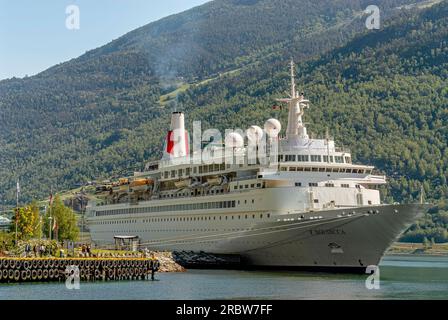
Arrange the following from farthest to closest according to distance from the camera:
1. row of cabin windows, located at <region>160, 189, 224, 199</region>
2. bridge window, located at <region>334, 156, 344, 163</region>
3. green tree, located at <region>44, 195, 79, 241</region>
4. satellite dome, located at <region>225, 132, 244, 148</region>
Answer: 1. green tree, located at <region>44, 195, 79, 241</region>
2. satellite dome, located at <region>225, 132, 244, 148</region>
3. row of cabin windows, located at <region>160, 189, 224, 199</region>
4. bridge window, located at <region>334, 156, 344, 163</region>

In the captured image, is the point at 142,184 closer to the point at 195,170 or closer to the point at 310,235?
the point at 195,170

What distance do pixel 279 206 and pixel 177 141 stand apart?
73.7 feet

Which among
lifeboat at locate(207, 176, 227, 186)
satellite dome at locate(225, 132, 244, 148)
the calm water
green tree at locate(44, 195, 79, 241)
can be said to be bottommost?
the calm water

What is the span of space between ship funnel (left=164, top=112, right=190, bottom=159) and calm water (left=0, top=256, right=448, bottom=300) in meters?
21.0

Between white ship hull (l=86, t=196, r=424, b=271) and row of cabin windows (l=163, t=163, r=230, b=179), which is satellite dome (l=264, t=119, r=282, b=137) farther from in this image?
white ship hull (l=86, t=196, r=424, b=271)

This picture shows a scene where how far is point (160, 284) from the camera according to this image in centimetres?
5200

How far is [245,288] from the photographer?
152 ft

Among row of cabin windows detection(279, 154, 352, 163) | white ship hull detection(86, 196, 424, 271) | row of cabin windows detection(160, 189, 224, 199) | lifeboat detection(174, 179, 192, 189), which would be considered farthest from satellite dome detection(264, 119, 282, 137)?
lifeboat detection(174, 179, 192, 189)

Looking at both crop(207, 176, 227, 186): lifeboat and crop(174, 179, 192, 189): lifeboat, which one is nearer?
crop(207, 176, 227, 186): lifeboat

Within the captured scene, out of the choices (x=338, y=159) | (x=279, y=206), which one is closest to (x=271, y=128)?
(x=338, y=159)

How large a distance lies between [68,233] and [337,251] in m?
39.9

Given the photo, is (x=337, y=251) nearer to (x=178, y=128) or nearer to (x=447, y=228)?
(x=178, y=128)

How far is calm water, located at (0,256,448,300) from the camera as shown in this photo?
4334cm

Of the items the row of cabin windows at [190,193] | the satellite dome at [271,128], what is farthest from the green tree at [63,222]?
the satellite dome at [271,128]
